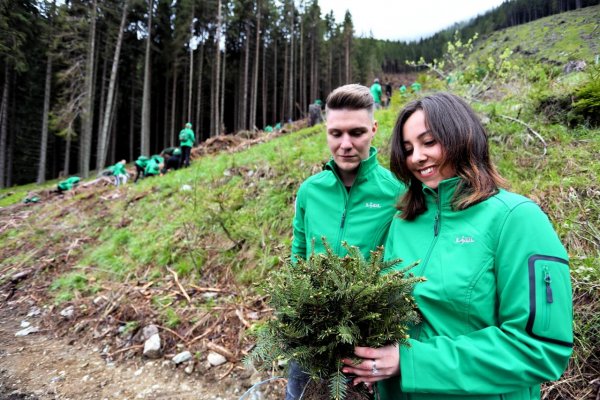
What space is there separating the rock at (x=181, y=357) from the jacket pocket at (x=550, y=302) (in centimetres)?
347

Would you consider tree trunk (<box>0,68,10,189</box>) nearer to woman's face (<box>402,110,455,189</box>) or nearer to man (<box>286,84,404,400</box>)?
man (<box>286,84,404,400</box>)

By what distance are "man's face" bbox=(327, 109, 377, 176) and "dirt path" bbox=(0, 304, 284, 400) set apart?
94.5 inches

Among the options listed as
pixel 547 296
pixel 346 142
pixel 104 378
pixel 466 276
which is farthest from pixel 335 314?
pixel 104 378

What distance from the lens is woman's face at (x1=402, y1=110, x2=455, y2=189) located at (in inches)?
53.6

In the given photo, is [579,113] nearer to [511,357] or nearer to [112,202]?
[511,357]

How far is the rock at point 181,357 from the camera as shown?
3433 millimetres

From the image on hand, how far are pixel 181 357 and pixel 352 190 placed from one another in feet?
9.69

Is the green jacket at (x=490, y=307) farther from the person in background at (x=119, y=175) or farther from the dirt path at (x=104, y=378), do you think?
the person in background at (x=119, y=175)

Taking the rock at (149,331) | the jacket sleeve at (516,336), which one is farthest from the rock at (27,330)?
the jacket sleeve at (516,336)

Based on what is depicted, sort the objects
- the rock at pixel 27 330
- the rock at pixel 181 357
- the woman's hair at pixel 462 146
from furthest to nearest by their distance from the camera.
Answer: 1. the rock at pixel 27 330
2. the rock at pixel 181 357
3. the woman's hair at pixel 462 146

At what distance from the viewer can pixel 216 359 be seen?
336 centimetres

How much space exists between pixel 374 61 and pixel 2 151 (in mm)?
45399

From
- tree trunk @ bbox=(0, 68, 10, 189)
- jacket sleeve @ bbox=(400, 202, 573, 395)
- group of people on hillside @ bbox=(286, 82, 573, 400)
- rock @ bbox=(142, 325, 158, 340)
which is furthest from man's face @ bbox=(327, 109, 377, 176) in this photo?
tree trunk @ bbox=(0, 68, 10, 189)

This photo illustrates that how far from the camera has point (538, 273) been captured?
3.35 feet
